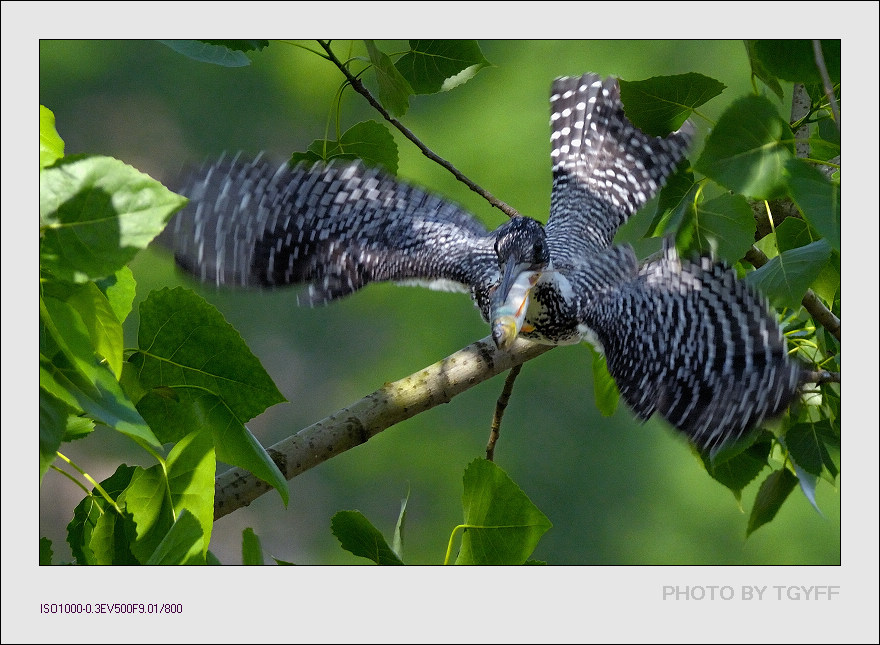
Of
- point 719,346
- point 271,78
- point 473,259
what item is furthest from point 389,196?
point 271,78

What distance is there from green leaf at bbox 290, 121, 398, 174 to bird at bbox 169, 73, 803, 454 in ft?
0.17

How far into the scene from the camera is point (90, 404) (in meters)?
0.55

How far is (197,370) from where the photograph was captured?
710 millimetres

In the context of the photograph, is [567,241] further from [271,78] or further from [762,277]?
[271,78]

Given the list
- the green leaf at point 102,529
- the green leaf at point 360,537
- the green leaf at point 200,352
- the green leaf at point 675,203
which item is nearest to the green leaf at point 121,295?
the green leaf at point 200,352

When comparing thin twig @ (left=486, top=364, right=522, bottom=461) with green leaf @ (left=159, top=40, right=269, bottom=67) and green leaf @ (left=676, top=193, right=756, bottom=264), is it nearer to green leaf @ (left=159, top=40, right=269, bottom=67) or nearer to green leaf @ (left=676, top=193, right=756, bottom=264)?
green leaf @ (left=676, top=193, right=756, bottom=264)

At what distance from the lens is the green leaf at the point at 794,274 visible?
2.23 ft

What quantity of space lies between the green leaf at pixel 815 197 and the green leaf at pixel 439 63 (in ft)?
1.04

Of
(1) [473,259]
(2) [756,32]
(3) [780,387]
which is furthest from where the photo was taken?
(1) [473,259]

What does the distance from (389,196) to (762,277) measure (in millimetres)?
513

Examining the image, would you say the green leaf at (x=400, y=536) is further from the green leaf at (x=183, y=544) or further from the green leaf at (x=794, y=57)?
the green leaf at (x=794, y=57)

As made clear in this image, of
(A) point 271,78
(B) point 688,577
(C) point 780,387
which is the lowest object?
(B) point 688,577

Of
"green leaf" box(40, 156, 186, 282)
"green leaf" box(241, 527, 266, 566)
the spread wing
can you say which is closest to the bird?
the spread wing

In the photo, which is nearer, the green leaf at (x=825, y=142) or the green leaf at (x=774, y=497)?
the green leaf at (x=825, y=142)
